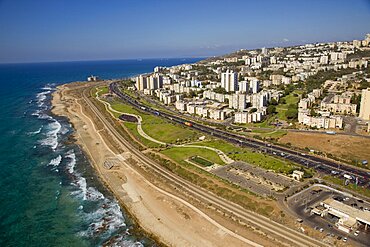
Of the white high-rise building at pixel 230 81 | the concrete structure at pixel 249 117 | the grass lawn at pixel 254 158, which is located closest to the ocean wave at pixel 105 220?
the grass lawn at pixel 254 158

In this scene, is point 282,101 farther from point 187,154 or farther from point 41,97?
point 41,97

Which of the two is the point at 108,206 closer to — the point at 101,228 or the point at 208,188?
the point at 101,228

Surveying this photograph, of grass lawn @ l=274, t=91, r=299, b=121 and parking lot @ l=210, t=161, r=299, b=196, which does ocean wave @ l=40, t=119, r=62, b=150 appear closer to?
parking lot @ l=210, t=161, r=299, b=196

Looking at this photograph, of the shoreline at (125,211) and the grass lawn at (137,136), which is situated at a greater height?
the grass lawn at (137,136)

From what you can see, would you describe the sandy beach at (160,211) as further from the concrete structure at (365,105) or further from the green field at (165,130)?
the concrete structure at (365,105)

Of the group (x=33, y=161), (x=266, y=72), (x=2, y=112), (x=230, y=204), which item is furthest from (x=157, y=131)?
(x=266, y=72)

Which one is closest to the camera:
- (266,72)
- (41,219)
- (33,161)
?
(41,219)

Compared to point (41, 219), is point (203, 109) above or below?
above

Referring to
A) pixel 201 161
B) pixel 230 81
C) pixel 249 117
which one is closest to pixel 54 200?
pixel 201 161
